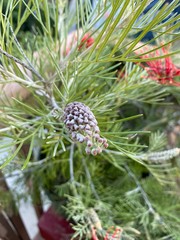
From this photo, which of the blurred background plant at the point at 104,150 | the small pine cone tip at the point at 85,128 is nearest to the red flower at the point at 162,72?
the blurred background plant at the point at 104,150

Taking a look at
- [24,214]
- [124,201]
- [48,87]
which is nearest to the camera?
[48,87]

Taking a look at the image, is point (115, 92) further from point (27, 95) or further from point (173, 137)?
point (173, 137)

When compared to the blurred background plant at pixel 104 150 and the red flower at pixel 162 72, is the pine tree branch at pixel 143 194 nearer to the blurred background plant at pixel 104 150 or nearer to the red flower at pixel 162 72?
the blurred background plant at pixel 104 150

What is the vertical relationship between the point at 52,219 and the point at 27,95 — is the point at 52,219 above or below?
below

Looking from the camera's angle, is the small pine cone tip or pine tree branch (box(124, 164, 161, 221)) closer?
the small pine cone tip

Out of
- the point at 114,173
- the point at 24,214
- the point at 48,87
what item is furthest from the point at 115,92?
the point at 24,214

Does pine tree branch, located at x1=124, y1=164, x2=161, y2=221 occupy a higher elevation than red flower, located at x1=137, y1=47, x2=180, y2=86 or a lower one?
lower

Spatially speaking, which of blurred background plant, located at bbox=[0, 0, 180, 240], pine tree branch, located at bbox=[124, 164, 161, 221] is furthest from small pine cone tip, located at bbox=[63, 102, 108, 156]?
pine tree branch, located at bbox=[124, 164, 161, 221]

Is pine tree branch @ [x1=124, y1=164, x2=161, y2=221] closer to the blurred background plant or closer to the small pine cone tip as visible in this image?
the blurred background plant
